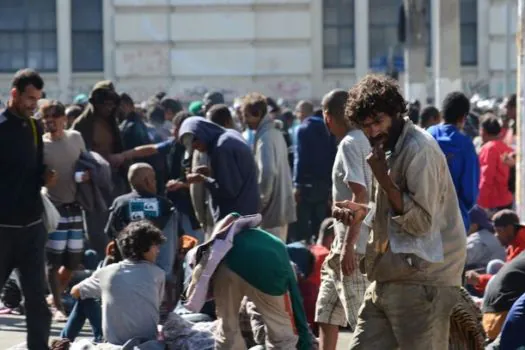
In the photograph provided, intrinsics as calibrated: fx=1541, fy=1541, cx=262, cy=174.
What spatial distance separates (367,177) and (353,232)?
3.08 feet

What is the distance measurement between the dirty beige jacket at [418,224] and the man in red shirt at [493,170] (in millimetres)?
7555

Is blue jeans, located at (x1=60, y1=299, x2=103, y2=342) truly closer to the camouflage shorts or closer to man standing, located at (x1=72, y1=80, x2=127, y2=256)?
the camouflage shorts

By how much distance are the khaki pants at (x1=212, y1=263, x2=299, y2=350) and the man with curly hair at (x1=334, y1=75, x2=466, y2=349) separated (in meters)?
2.12

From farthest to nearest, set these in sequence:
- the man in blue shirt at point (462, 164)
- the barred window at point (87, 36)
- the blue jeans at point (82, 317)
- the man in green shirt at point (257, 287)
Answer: the barred window at point (87, 36) → the blue jeans at point (82, 317) → the man in blue shirt at point (462, 164) → the man in green shirt at point (257, 287)

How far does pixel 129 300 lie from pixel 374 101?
11.3 ft

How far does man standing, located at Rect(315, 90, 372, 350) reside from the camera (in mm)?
8797

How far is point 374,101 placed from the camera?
23.1 ft

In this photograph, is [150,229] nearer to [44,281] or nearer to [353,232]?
[44,281]

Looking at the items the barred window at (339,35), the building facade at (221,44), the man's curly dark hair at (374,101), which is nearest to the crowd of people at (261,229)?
the man's curly dark hair at (374,101)

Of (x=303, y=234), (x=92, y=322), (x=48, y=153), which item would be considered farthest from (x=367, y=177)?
(x=303, y=234)

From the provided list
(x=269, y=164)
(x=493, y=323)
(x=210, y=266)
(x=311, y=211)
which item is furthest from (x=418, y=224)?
(x=311, y=211)

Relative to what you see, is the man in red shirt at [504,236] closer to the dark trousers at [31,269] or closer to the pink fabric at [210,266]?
the pink fabric at [210,266]

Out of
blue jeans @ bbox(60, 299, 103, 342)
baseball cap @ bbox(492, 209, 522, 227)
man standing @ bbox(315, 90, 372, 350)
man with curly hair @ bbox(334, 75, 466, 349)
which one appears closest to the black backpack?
blue jeans @ bbox(60, 299, 103, 342)

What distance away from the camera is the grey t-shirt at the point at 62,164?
12.2 meters
